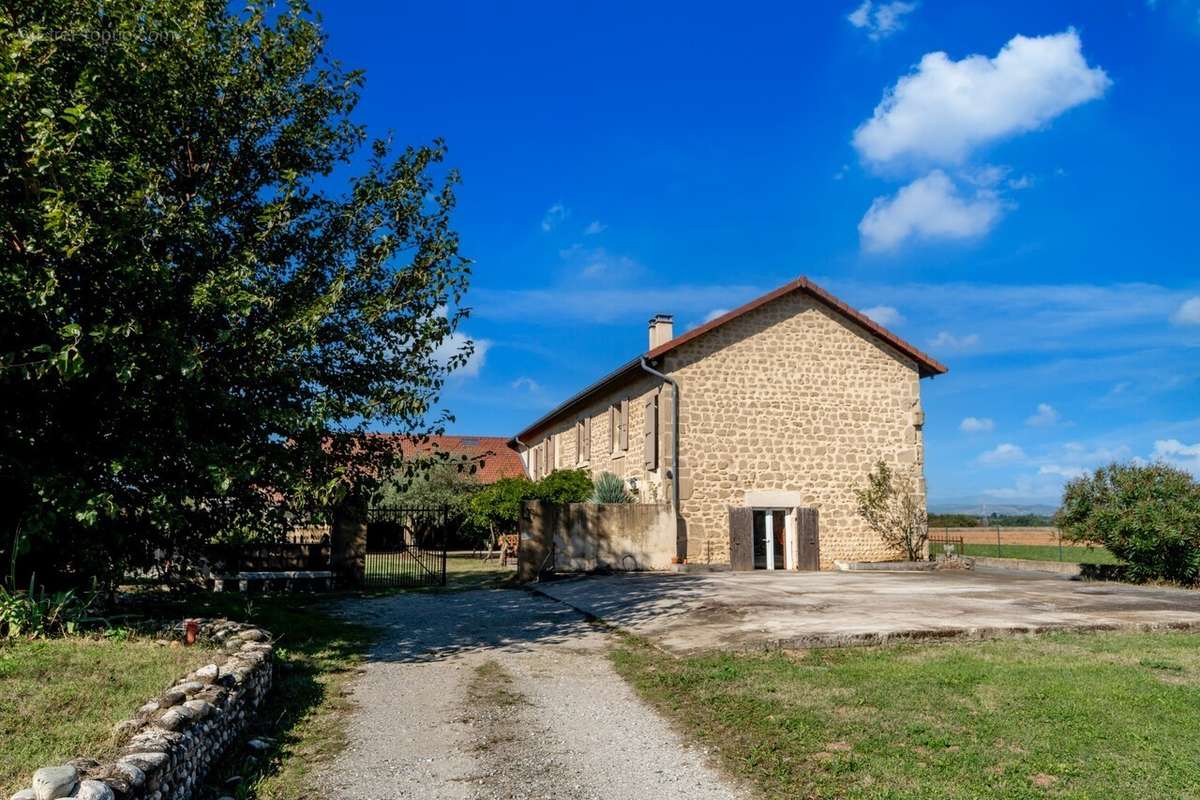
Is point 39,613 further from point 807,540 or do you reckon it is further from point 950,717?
point 807,540

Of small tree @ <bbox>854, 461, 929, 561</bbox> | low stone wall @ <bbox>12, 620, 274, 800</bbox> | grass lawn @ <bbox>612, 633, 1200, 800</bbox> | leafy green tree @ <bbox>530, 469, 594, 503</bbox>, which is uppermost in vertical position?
leafy green tree @ <bbox>530, 469, 594, 503</bbox>

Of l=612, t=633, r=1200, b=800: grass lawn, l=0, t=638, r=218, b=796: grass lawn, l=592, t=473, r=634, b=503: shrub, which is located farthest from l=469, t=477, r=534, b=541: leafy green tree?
l=0, t=638, r=218, b=796: grass lawn

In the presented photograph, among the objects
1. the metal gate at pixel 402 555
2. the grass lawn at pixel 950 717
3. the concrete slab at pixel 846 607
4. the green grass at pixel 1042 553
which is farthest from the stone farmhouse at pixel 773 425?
the grass lawn at pixel 950 717

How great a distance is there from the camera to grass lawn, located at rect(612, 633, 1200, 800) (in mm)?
5121

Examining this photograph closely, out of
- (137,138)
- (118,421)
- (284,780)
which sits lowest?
(284,780)

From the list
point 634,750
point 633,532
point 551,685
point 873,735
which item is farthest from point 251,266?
point 633,532

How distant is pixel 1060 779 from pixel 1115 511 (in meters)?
14.6

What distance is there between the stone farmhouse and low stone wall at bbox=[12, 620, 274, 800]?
44.5ft

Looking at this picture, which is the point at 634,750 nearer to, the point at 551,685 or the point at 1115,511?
the point at 551,685

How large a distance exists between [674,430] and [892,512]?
6540 millimetres

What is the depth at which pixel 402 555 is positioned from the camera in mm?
26500

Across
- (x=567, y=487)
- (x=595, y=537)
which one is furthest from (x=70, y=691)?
(x=567, y=487)

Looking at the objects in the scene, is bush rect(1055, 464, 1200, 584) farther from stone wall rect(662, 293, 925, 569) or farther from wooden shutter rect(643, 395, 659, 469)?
wooden shutter rect(643, 395, 659, 469)

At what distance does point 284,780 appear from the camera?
5605 millimetres
